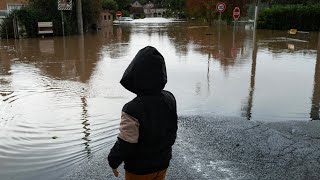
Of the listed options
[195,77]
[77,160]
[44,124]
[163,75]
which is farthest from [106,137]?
[195,77]

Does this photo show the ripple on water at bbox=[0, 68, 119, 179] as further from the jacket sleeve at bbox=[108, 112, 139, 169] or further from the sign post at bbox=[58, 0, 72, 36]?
the sign post at bbox=[58, 0, 72, 36]

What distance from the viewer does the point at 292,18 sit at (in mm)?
32844

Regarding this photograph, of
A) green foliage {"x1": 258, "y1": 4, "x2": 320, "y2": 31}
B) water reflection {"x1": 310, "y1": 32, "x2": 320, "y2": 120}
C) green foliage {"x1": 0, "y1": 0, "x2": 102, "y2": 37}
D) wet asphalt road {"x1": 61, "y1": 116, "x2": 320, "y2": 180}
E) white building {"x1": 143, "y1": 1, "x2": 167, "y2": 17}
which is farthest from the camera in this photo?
white building {"x1": 143, "y1": 1, "x2": 167, "y2": 17}

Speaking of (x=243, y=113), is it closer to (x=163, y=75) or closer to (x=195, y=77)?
(x=195, y=77)

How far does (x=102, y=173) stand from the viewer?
431 centimetres

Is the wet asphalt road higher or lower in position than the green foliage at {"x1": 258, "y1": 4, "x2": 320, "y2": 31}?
lower

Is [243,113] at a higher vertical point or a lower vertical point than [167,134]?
lower

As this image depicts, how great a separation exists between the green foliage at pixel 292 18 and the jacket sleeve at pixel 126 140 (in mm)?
32381

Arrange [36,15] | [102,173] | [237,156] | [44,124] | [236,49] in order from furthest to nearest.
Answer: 1. [36,15]
2. [236,49]
3. [44,124]
4. [237,156]
5. [102,173]

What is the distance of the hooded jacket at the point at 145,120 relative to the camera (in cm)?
255

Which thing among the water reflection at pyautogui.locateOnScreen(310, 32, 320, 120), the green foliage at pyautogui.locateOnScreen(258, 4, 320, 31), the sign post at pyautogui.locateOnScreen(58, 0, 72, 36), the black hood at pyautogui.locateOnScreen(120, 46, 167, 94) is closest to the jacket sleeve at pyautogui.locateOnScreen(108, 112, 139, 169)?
the black hood at pyautogui.locateOnScreen(120, 46, 167, 94)

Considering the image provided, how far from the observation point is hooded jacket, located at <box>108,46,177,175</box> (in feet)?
8.36

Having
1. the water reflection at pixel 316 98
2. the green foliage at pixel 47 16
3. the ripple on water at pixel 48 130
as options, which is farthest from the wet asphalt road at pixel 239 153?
the green foliage at pixel 47 16

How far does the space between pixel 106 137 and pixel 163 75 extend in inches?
Result: 126
